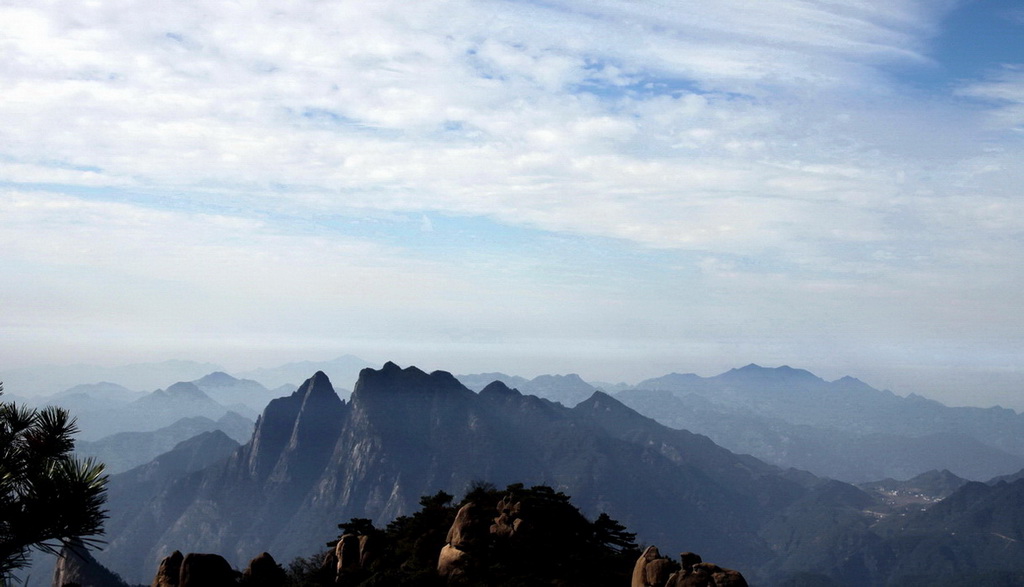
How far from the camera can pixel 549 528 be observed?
71188 mm

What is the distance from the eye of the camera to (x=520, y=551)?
220 ft

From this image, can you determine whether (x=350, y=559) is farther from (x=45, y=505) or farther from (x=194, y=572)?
(x=45, y=505)

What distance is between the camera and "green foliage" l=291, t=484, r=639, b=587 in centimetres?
6372

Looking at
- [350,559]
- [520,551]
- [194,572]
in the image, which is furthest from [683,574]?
[350,559]

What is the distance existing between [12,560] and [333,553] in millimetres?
50004

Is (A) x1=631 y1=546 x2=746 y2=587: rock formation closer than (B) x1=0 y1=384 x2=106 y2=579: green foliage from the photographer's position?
No

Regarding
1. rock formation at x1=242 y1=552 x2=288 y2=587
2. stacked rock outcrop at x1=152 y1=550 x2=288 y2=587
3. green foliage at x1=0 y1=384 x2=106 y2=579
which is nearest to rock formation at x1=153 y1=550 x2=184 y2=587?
stacked rock outcrop at x1=152 y1=550 x2=288 y2=587

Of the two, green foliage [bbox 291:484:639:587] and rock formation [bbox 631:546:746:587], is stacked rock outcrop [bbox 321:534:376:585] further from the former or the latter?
rock formation [bbox 631:546:746:587]

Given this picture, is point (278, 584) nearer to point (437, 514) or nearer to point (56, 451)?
point (437, 514)

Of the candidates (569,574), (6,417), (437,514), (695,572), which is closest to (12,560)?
(6,417)

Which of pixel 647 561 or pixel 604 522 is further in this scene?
pixel 604 522

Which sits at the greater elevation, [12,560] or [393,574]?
[12,560]

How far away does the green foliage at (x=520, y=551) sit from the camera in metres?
63.7

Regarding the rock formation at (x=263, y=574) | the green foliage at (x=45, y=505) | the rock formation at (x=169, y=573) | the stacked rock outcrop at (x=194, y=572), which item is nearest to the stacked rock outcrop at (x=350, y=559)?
the rock formation at (x=263, y=574)
